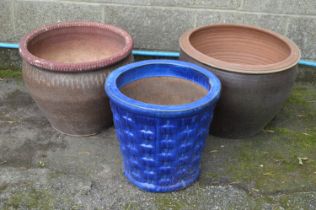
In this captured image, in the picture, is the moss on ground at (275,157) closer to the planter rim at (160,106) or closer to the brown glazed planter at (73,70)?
the planter rim at (160,106)

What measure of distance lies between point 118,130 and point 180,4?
5.07 feet

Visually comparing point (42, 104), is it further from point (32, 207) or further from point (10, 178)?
point (32, 207)

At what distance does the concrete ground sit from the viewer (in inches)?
102

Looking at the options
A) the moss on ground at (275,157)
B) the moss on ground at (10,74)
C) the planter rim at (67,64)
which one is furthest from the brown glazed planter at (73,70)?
the moss on ground at (275,157)

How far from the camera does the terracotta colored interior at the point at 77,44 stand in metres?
3.22

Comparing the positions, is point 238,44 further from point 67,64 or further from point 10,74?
point 10,74

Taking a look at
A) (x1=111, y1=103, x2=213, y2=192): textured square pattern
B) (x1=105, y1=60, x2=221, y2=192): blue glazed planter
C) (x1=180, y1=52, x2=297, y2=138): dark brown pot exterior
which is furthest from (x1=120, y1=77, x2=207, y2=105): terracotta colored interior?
(x1=111, y1=103, x2=213, y2=192): textured square pattern

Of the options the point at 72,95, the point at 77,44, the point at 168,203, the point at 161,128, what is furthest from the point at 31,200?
the point at 77,44

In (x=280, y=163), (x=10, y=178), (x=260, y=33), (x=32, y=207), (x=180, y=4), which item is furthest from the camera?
(x=180, y=4)

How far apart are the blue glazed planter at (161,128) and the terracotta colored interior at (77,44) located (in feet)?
2.14

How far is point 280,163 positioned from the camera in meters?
2.95

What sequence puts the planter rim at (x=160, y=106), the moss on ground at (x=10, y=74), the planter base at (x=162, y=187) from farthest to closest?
the moss on ground at (x=10, y=74) → the planter base at (x=162, y=187) → the planter rim at (x=160, y=106)

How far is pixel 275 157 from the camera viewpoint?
300 centimetres

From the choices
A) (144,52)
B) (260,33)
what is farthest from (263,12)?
(144,52)
